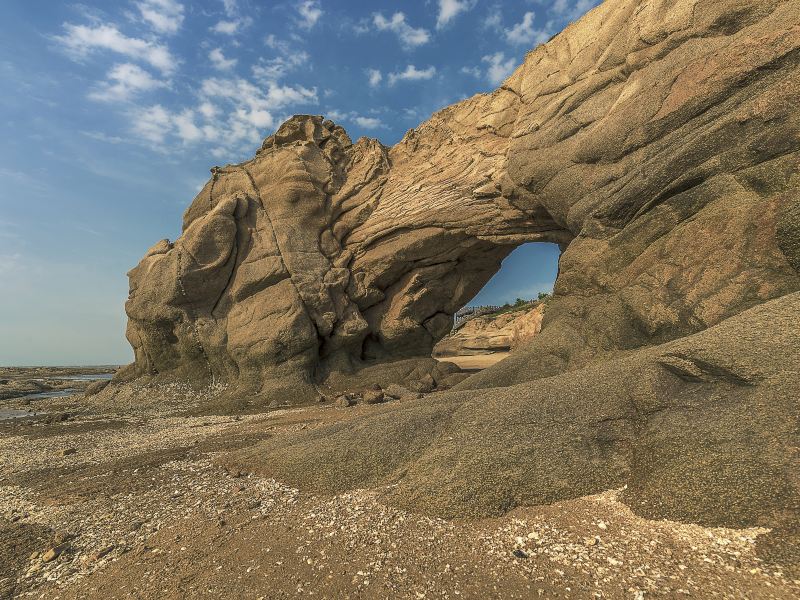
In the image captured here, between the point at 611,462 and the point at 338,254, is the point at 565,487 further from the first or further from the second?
the point at 338,254

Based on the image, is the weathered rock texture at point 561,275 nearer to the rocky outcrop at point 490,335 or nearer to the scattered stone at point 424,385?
the scattered stone at point 424,385

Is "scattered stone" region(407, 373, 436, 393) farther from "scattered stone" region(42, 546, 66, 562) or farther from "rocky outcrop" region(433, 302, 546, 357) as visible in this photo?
"rocky outcrop" region(433, 302, 546, 357)

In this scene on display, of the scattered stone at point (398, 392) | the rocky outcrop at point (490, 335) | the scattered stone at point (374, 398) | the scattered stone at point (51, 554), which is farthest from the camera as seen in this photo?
the rocky outcrop at point (490, 335)

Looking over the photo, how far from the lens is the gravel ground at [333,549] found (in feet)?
15.4

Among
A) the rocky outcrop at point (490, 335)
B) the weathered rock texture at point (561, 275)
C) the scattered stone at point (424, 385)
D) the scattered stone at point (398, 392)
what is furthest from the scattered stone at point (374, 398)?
the rocky outcrop at point (490, 335)

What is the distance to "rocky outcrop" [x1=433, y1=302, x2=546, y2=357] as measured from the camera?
175 ft

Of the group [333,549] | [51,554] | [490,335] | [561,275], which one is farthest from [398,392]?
[490,335]

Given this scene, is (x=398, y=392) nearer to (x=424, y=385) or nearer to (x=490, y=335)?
(x=424, y=385)

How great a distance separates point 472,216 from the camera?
21.6 meters

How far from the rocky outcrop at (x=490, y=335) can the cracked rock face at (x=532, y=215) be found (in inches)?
1114

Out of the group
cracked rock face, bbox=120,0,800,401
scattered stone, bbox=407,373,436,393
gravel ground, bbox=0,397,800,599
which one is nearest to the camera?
gravel ground, bbox=0,397,800,599

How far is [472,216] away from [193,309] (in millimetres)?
16971

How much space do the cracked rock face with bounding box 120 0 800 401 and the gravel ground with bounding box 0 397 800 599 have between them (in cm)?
632

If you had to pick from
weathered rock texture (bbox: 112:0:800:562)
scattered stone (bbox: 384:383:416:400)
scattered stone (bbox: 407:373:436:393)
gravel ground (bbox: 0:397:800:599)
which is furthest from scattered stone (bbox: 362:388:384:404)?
gravel ground (bbox: 0:397:800:599)
